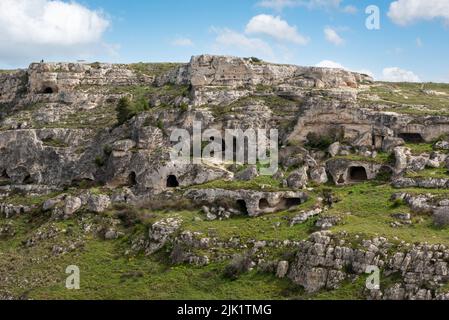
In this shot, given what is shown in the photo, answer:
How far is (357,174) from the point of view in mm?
48312

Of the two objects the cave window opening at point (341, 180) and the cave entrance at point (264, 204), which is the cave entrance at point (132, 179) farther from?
the cave window opening at point (341, 180)

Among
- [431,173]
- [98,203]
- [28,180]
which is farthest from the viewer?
[28,180]

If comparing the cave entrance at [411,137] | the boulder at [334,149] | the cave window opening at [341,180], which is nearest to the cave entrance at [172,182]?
the boulder at [334,149]

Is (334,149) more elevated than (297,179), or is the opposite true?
(334,149)

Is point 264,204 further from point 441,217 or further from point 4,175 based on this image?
point 4,175

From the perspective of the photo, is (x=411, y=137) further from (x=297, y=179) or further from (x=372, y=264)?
(x=372, y=264)

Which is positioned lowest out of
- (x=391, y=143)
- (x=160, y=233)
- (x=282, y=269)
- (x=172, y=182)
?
(x=282, y=269)

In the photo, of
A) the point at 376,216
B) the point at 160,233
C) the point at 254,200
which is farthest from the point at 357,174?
the point at 160,233

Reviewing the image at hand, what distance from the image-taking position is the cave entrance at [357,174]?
157ft

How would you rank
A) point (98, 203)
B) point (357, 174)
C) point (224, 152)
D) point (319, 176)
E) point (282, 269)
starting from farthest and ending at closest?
point (224, 152) < point (357, 174) < point (98, 203) < point (319, 176) < point (282, 269)

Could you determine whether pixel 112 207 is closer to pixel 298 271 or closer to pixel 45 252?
pixel 45 252

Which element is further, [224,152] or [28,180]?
[28,180]

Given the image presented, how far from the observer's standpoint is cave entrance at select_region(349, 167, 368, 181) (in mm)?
47750

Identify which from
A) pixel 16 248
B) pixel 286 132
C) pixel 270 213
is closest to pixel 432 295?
pixel 270 213
